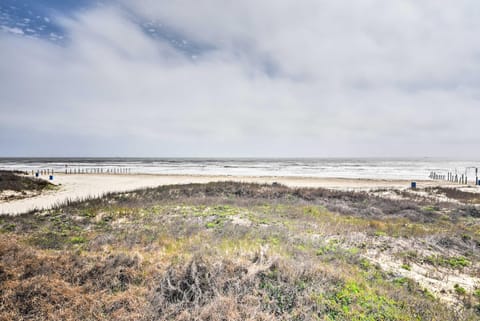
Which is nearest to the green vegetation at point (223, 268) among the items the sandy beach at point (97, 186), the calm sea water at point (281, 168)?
the sandy beach at point (97, 186)

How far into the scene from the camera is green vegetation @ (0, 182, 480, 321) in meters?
4.81

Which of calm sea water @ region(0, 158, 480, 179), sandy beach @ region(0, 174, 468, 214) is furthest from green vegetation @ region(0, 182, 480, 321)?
calm sea water @ region(0, 158, 480, 179)

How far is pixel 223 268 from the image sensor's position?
5883 mm

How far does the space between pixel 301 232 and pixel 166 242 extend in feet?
18.1

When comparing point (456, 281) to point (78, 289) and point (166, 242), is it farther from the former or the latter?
point (78, 289)

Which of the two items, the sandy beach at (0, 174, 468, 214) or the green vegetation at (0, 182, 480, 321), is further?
the sandy beach at (0, 174, 468, 214)

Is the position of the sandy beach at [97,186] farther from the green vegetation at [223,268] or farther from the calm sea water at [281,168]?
the calm sea water at [281,168]

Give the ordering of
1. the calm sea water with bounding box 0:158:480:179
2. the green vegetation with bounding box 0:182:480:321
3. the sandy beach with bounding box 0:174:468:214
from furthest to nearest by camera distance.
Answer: the calm sea water with bounding box 0:158:480:179
the sandy beach with bounding box 0:174:468:214
the green vegetation with bounding box 0:182:480:321

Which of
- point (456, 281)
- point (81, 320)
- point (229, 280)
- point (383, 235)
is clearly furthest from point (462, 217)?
point (81, 320)

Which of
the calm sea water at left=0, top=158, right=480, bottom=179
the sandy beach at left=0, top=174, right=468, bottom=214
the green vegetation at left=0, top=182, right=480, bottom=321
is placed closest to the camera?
the green vegetation at left=0, top=182, right=480, bottom=321

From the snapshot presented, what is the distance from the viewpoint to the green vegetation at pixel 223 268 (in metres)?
4.81

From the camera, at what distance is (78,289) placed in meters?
5.25

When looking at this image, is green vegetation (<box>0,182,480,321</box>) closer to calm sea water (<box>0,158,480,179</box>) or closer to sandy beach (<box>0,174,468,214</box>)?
sandy beach (<box>0,174,468,214</box>)

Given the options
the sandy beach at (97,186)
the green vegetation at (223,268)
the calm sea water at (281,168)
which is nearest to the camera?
the green vegetation at (223,268)
